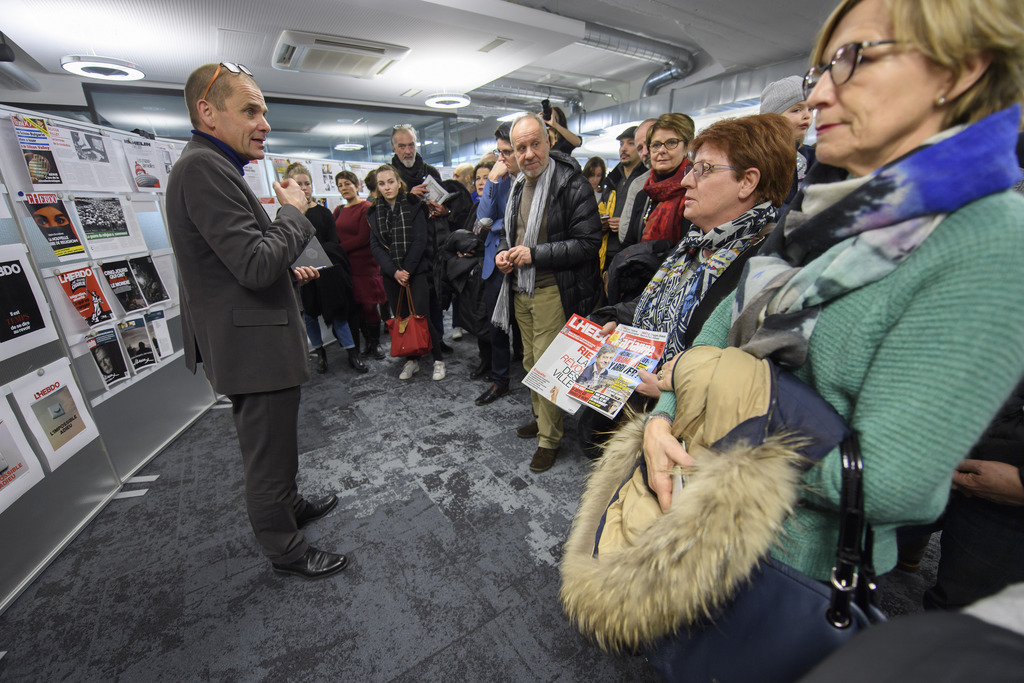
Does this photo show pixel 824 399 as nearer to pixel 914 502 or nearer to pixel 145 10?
pixel 914 502

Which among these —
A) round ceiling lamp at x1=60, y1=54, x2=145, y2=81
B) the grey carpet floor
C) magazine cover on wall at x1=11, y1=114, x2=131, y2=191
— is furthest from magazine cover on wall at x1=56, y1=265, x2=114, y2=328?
round ceiling lamp at x1=60, y1=54, x2=145, y2=81

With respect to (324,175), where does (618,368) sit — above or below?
below

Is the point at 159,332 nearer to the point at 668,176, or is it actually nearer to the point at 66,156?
the point at 66,156

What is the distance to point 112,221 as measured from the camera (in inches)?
92.6

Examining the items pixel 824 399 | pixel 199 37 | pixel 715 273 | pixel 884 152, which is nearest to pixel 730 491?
pixel 824 399

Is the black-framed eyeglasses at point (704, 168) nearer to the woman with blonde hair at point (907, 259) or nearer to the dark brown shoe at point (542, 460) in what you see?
the woman with blonde hair at point (907, 259)

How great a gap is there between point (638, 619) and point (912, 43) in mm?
892

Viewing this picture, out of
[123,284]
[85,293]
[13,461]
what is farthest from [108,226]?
[13,461]

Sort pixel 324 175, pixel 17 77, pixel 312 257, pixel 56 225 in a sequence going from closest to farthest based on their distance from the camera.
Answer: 1. pixel 312 257
2. pixel 56 225
3. pixel 324 175
4. pixel 17 77

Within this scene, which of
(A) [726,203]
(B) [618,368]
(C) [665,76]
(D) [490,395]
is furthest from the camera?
(C) [665,76]

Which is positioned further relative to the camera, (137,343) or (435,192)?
(435,192)

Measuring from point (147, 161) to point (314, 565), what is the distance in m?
2.77

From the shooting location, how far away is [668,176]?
2.15 metres

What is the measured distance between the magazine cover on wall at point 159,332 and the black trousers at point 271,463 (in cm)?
164
